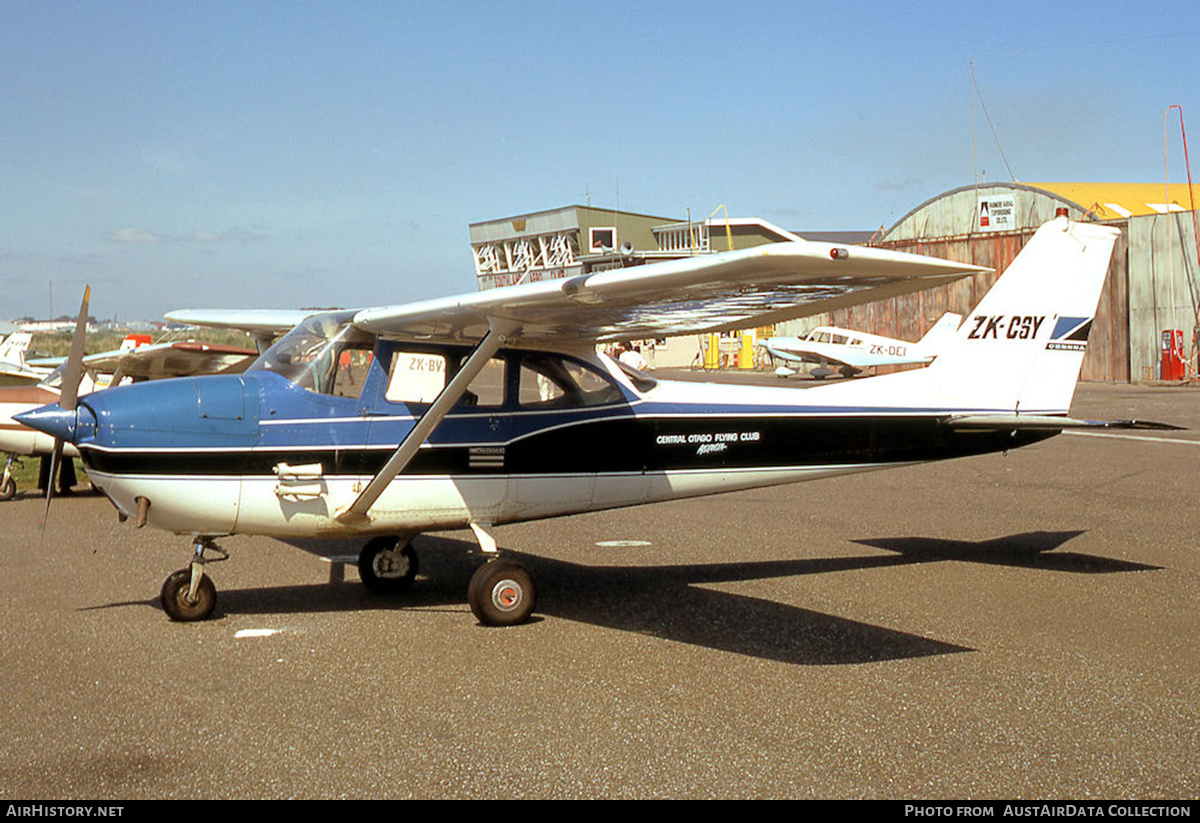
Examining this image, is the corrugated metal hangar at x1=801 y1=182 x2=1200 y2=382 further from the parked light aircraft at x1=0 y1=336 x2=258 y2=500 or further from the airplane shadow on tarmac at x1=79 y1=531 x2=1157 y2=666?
the parked light aircraft at x1=0 y1=336 x2=258 y2=500

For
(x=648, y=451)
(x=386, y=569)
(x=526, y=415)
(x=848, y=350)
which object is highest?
(x=848, y=350)

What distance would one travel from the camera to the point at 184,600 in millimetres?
6734

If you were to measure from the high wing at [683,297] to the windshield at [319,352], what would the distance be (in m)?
0.18

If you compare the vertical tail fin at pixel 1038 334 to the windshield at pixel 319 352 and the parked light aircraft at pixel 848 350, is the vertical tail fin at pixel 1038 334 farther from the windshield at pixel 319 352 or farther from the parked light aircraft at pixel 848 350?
the parked light aircraft at pixel 848 350

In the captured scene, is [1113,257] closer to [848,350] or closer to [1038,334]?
[848,350]

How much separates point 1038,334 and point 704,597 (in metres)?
3.46

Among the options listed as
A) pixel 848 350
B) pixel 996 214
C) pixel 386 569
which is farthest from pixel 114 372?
pixel 996 214

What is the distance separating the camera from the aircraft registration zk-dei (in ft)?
20.5

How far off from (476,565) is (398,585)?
4.05 ft

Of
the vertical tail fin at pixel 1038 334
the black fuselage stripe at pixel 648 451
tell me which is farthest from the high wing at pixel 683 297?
the vertical tail fin at pixel 1038 334

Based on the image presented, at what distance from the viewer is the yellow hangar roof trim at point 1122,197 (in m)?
41.4

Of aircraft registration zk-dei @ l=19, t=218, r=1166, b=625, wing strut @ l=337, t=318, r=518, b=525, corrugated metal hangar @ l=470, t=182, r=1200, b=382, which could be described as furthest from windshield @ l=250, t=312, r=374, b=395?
corrugated metal hangar @ l=470, t=182, r=1200, b=382
